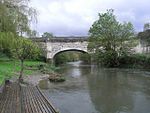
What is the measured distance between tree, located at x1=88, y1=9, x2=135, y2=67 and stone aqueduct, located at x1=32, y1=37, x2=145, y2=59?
924 centimetres

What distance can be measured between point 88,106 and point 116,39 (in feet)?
131

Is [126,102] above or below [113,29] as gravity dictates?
below

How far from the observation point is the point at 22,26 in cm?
2875

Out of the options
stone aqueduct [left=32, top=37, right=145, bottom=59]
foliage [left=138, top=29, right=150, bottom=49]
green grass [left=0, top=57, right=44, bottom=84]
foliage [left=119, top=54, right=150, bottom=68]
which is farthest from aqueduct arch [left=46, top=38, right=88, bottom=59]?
green grass [left=0, top=57, right=44, bottom=84]

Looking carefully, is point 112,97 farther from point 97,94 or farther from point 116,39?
point 116,39

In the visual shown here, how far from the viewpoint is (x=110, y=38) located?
56.6 metres

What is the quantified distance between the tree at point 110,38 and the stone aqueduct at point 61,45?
364 inches

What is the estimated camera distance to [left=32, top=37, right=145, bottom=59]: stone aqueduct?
6762 cm

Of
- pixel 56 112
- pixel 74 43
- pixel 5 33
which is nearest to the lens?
pixel 56 112

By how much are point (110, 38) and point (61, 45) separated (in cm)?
1563

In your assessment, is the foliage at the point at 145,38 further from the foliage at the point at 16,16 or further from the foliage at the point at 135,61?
the foliage at the point at 16,16

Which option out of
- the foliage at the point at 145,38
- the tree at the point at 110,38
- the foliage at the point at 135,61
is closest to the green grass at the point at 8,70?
the tree at the point at 110,38

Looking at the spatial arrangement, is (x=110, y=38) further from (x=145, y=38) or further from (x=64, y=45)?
(x=64, y=45)

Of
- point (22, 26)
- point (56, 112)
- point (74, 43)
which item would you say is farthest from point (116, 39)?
point (56, 112)
